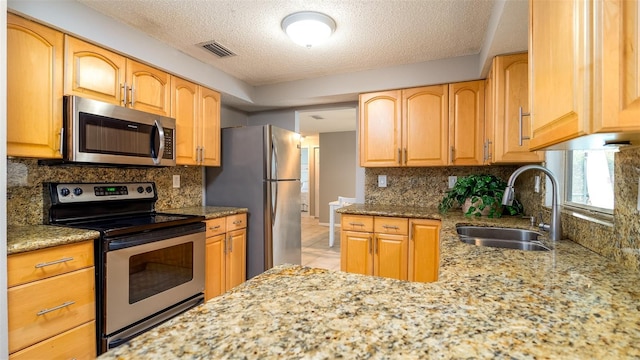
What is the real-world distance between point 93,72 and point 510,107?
2.86 meters

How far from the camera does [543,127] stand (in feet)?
3.24

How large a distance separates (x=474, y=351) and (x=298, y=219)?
290 cm

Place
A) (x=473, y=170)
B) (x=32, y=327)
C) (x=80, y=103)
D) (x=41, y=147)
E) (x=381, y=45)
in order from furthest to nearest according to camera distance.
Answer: (x=473, y=170) → (x=381, y=45) → (x=80, y=103) → (x=41, y=147) → (x=32, y=327)

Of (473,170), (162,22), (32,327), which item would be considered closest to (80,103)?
(162,22)

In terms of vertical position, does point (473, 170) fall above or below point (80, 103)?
below

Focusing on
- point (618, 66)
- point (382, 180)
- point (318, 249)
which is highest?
point (618, 66)

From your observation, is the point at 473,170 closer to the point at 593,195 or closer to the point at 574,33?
the point at 593,195

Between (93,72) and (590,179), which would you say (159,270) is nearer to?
(93,72)

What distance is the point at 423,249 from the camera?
8.15 ft

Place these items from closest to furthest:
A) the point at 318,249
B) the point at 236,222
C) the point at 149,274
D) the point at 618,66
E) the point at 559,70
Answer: the point at 618,66 → the point at 559,70 → the point at 149,274 → the point at 236,222 → the point at 318,249

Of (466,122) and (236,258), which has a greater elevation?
(466,122)

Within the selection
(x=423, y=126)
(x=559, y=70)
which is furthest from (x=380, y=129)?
(x=559, y=70)

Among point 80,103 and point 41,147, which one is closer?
point 41,147

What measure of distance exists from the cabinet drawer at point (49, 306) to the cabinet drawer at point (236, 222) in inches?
45.7
